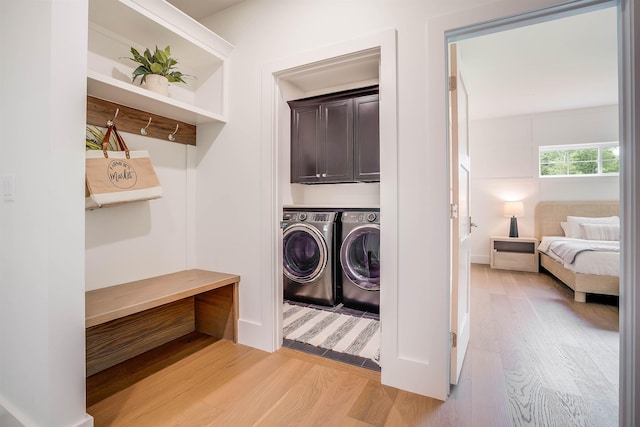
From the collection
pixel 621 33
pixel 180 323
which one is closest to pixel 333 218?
pixel 180 323

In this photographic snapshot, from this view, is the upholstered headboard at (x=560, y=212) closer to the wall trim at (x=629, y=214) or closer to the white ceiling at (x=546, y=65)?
the white ceiling at (x=546, y=65)

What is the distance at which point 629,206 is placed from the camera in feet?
3.86

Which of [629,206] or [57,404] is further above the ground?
[629,206]

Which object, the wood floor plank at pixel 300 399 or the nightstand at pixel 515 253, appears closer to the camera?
the wood floor plank at pixel 300 399

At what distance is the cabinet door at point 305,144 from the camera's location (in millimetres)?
3098

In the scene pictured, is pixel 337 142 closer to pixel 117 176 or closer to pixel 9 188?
pixel 117 176

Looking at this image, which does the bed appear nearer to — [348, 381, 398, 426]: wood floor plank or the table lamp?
the table lamp

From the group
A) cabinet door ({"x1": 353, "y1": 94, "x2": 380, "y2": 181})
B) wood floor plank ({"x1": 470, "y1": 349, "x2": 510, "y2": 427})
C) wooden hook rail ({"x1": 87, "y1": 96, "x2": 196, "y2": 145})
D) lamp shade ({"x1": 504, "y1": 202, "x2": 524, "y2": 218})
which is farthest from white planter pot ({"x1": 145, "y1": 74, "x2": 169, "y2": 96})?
lamp shade ({"x1": 504, "y1": 202, "x2": 524, "y2": 218})

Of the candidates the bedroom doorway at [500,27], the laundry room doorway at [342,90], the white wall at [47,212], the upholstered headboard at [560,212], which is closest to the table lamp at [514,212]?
the upholstered headboard at [560,212]

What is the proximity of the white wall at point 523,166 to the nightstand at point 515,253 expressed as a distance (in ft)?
0.78

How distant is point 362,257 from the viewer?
2854mm

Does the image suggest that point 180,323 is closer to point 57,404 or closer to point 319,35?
point 57,404

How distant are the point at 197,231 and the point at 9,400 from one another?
131 centimetres

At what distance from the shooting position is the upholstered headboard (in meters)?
4.55
